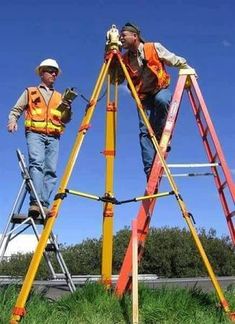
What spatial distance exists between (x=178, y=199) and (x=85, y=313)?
1396 millimetres

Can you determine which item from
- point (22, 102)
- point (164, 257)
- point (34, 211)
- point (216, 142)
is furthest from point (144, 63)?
point (164, 257)

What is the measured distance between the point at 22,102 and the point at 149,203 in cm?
225

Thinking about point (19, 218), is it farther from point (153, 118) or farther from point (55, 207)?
point (153, 118)

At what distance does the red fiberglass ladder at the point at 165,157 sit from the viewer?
18.9 ft

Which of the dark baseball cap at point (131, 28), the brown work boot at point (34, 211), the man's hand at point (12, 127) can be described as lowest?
the brown work boot at point (34, 211)

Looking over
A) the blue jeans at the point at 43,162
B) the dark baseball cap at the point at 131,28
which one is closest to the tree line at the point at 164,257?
the blue jeans at the point at 43,162

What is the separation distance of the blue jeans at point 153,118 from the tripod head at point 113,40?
79cm

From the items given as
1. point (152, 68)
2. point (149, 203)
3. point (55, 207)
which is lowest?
point (55, 207)

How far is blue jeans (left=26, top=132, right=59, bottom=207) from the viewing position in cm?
653

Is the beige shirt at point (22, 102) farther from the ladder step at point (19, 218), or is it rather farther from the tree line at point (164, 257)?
the tree line at point (164, 257)

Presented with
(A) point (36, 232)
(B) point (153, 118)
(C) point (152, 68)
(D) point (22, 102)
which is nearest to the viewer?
(A) point (36, 232)

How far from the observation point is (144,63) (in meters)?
6.41

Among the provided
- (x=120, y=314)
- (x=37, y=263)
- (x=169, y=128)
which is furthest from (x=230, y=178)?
(x=37, y=263)

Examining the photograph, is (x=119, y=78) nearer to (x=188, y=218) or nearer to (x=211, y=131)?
(x=211, y=131)
